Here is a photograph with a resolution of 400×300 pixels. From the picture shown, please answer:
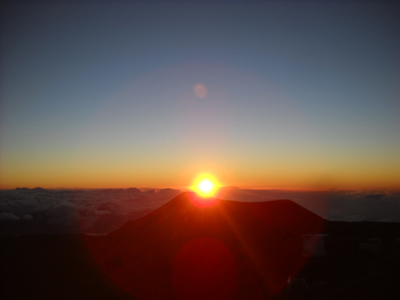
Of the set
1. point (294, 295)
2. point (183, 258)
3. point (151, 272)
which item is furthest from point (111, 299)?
point (294, 295)

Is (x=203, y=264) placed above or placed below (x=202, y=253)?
below

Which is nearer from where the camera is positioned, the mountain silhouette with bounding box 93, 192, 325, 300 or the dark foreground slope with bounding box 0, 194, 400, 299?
the dark foreground slope with bounding box 0, 194, 400, 299

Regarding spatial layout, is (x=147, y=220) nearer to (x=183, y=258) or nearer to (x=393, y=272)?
(x=183, y=258)

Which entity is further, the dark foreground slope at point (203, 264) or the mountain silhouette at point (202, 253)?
the mountain silhouette at point (202, 253)

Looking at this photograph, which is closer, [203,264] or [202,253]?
[203,264]
